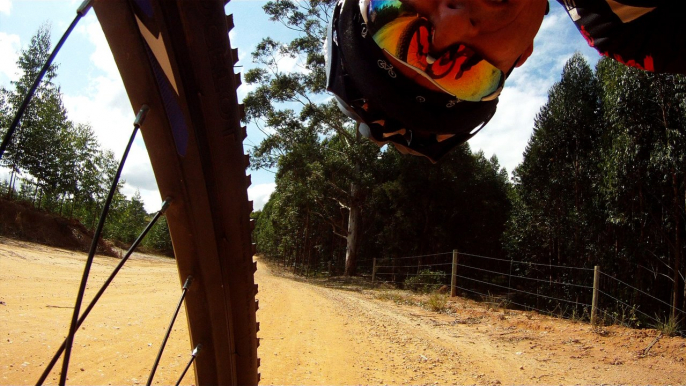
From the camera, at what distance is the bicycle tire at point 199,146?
0.75 metres

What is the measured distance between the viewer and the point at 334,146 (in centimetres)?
2150

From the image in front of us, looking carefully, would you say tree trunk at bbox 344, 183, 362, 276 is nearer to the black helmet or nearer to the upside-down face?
the black helmet

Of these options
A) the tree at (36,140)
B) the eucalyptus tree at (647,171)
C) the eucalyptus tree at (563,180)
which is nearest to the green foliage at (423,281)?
the eucalyptus tree at (563,180)

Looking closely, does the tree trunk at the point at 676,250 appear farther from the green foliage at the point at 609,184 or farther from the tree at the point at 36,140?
the tree at the point at 36,140

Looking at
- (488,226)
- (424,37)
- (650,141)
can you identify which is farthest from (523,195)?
(424,37)

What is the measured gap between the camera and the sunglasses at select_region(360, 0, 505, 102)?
23.9 inches

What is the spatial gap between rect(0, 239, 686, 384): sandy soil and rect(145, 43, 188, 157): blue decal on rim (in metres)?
2.15

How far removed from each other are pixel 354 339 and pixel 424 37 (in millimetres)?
4839

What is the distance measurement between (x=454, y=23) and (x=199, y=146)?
57cm

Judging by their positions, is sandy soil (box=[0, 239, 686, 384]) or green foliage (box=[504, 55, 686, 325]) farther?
green foliage (box=[504, 55, 686, 325])

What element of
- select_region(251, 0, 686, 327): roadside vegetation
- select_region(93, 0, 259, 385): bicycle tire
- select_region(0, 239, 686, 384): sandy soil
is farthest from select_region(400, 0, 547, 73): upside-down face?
select_region(251, 0, 686, 327): roadside vegetation

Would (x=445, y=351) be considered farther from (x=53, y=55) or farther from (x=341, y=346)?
(x=53, y=55)

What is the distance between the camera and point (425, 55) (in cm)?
61

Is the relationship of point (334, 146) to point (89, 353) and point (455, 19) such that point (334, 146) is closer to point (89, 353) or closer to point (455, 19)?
point (89, 353)
